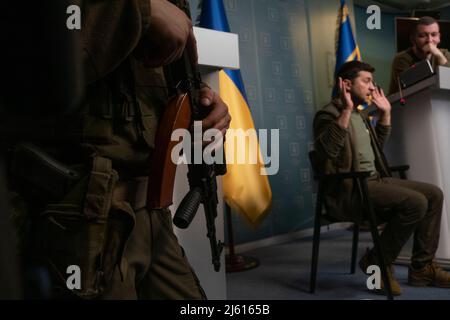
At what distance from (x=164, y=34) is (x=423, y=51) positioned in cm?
221

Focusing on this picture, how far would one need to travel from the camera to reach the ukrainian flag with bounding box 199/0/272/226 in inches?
82.2

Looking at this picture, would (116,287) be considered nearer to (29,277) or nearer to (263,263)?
(29,277)

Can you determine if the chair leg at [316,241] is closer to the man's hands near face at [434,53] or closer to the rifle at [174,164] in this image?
the rifle at [174,164]

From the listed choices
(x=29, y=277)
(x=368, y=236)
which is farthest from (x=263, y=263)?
(x=29, y=277)

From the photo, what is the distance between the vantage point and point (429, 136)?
1.93 metres

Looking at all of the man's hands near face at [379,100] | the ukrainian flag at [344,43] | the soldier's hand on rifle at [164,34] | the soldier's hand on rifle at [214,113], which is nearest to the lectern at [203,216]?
the soldier's hand on rifle at [214,113]

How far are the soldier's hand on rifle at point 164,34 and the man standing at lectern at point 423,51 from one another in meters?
2.07

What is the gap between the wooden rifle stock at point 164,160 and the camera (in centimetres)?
53

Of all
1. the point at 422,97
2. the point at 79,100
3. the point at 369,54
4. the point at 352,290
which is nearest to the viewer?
the point at 79,100

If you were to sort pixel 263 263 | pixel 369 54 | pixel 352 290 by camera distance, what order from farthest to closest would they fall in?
pixel 369 54, pixel 263 263, pixel 352 290

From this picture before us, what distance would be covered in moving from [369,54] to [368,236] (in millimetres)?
2210

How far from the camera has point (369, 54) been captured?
4.24 metres

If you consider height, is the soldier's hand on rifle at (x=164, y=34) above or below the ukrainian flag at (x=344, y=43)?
below

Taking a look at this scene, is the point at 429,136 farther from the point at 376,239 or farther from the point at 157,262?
the point at 157,262
